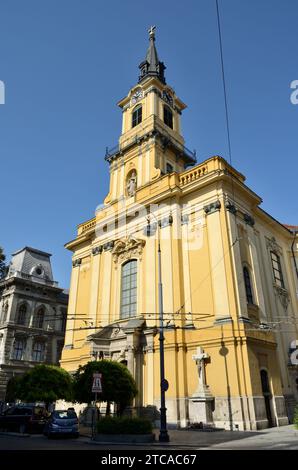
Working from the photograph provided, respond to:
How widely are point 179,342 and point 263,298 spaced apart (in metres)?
6.73

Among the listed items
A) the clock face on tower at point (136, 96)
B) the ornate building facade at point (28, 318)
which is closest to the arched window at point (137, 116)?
the clock face on tower at point (136, 96)

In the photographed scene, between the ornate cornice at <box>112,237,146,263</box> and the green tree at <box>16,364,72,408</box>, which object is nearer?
the green tree at <box>16,364,72,408</box>

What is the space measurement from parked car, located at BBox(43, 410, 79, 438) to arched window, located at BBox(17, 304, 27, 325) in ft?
101

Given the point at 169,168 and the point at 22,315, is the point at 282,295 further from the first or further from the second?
the point at 22,315

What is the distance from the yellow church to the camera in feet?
65.5

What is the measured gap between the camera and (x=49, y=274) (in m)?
53.8

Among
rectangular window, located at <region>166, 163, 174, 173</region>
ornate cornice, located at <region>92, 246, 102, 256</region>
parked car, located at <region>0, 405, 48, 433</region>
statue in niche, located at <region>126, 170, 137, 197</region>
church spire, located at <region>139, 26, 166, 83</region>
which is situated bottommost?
parked car, located at <region>0, 405, 48, 433</region>

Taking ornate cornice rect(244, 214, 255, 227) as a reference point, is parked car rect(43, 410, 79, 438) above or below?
below

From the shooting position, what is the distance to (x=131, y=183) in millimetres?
32875

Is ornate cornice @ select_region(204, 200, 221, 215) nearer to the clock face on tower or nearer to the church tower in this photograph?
the church tower

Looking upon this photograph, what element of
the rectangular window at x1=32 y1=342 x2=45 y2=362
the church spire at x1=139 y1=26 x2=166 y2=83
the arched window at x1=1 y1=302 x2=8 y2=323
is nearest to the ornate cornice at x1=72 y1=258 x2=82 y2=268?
the arched window at x1=1 y1=302 x2=8 y2=323

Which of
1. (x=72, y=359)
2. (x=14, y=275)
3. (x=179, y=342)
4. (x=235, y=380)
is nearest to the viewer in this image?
(x=235, y=380)
